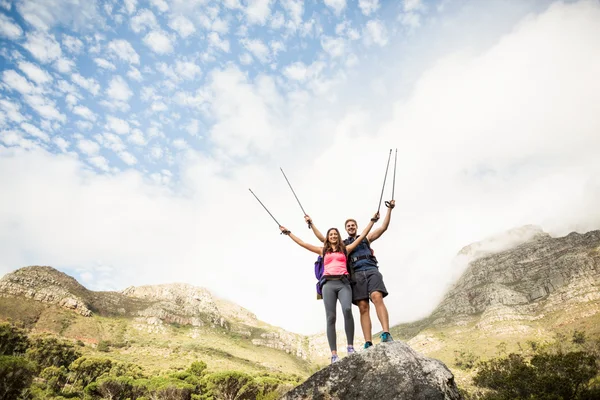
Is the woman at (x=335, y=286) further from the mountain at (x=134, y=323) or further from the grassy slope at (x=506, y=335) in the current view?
the grassy slope at (x=506, y=335)

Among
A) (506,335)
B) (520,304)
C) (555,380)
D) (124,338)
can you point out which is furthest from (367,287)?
(520,304)

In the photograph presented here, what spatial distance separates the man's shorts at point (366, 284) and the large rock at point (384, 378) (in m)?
1.66

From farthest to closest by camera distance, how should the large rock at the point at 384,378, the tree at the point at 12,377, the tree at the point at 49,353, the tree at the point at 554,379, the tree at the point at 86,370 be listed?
the tree at the point at 49,353
the tree at the point at 86,370
the tree at the point at 554,379
the tree at the point at 12,377
the large rock at the point at 384,378

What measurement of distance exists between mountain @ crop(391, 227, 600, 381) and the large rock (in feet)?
359

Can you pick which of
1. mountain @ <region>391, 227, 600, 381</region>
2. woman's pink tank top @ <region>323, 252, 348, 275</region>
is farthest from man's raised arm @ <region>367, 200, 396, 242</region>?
mountain @ <region>391, 227, 600, 381</region>

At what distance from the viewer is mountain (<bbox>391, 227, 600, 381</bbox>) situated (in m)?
102

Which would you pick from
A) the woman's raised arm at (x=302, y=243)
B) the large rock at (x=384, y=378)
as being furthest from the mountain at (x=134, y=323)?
the large rock at (x=384, y=378)

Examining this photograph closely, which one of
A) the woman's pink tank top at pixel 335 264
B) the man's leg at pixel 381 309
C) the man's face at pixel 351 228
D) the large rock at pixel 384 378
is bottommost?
the large rock at pixel 384 378

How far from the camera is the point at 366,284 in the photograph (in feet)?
17.8

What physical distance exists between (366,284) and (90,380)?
6034 centimetres

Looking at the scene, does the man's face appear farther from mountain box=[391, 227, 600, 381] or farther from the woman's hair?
mountain box=[391, 227, 600, 381]

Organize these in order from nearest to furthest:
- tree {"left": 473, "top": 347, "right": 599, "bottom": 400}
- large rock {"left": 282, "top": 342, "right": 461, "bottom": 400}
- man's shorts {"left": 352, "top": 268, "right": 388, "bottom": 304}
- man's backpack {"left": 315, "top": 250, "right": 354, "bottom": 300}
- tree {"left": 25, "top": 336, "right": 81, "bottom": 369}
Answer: large rock {"left": 282, "top": 342, "right": 461, "bottom": 400} < man's shorts {"left": 352, "top": 268, "right": 388, "bottom": 304} < man's backpack {"left": 315, "top": 250, "right": 354, "bottom": 300} < tree {"left": 473, "top": 347, "right": 599, "bottom": 400} < tree {"left": 25, "top": 336, "right": 81, "bottom": 369}

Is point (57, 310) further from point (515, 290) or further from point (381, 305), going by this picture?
point (515, 290)

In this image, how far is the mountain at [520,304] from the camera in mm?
102312
